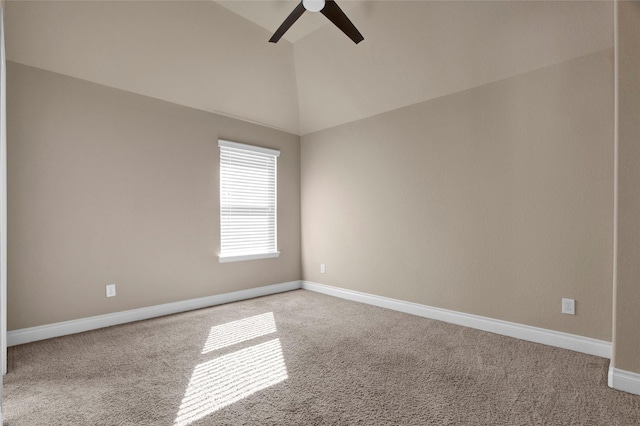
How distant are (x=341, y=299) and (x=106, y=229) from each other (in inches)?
115

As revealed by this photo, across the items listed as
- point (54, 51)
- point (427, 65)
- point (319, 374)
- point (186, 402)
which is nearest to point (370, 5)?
point (427, 65)

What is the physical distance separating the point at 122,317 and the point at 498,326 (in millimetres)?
3797

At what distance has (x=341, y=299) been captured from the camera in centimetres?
437

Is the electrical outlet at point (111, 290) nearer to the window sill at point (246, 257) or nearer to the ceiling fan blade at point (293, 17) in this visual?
the window sill at point (246, 257)

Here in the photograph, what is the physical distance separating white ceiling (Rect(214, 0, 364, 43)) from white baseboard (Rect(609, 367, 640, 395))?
3.64 m

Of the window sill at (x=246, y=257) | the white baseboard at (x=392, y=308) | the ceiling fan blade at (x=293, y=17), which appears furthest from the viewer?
the window sill at (x=246, y=257)

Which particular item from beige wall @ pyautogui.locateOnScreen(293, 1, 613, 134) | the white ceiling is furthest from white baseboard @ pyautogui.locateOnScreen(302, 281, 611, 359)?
the white ceiling

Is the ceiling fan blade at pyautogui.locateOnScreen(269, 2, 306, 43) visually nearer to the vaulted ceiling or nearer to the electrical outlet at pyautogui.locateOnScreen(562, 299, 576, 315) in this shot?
the vaulted ceiling

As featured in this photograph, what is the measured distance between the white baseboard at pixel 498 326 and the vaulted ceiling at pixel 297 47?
7.73 ft

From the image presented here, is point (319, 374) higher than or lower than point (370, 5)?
lower

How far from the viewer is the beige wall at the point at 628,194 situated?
200 cm

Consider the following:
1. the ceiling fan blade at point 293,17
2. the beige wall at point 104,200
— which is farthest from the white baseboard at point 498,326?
the ceiling fan blade at point 293,17

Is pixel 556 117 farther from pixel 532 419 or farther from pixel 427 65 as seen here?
pixel 532 419

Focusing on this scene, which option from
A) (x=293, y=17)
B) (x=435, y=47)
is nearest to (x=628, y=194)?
(x=435, y=47)
